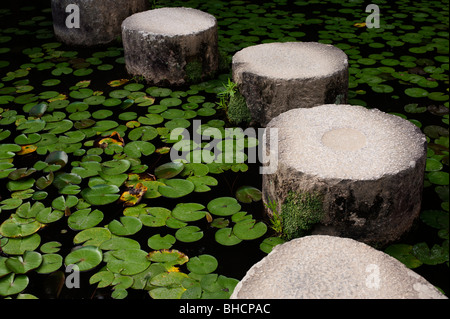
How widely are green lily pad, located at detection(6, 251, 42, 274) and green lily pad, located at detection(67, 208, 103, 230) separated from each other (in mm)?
188

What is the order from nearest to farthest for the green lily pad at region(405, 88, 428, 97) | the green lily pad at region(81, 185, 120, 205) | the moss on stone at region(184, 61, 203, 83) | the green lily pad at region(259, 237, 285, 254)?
1. the green lily pad at region(259, 237, 285, 254)
2. the green lily pad at region(81, 185, 120, 205)
3. the green lily pad at region(405, 88, 428, 97)
4. the moss on stone at region(184, 61, 203, 83)

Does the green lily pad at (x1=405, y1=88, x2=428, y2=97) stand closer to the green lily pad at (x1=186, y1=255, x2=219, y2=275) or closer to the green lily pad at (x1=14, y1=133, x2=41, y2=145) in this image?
the green lily pad at (x1=186, y1=255, x2=219, y2=275)

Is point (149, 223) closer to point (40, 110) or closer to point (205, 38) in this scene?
point (40, 110)

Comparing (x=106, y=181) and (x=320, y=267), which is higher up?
(x=320, y=267)

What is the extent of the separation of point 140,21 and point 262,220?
174 centimetres

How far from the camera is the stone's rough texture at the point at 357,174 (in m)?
1.59

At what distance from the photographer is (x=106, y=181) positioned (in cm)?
208

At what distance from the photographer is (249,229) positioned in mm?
1810

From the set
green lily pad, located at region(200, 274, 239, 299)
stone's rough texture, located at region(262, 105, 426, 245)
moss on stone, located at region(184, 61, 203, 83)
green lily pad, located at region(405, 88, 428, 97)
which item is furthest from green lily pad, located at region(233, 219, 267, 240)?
green lily pad, located at region(405, 88, 428, 97)

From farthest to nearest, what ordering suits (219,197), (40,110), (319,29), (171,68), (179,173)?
1. (319,29)
2. (171,68)
3. (40,110)
4. (179,173)
5. (219,197)

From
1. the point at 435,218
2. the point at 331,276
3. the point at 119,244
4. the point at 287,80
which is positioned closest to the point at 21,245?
the point at 119,244

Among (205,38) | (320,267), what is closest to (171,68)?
(205,38)

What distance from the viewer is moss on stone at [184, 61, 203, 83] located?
2896 millimetres

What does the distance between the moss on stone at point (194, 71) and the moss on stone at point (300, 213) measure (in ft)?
4.72
